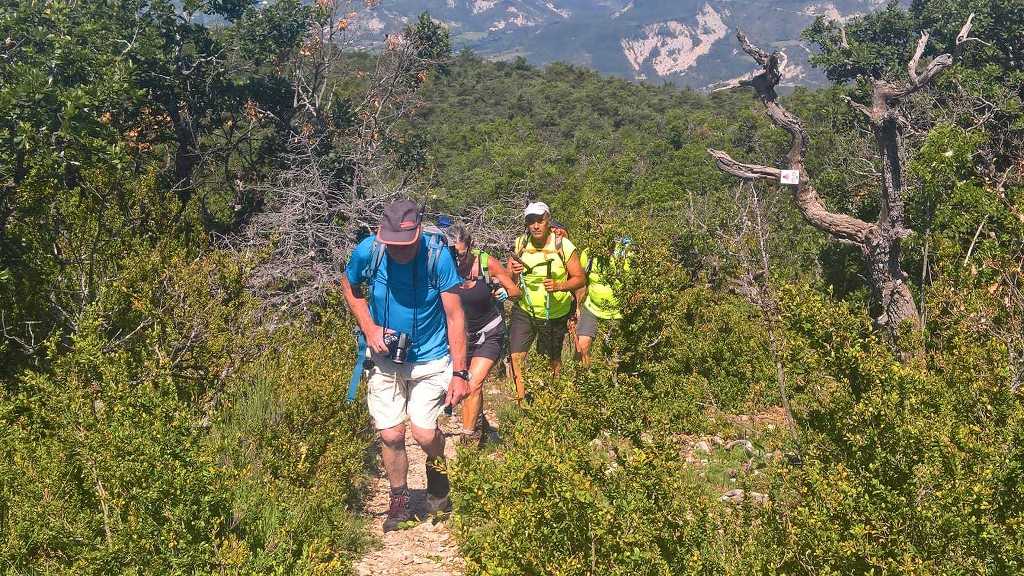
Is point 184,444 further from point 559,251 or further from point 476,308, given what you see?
point 559,251

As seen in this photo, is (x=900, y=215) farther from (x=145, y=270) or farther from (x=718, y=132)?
(x=718, y=132)

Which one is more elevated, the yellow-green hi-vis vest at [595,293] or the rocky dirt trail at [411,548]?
the yellow-green hi-vis vest at [595,293]

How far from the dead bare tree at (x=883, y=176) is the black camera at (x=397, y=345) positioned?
4.29m

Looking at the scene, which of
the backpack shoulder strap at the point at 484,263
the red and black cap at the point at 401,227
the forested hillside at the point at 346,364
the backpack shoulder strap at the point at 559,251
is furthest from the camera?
the backpack shoulder strap at the point at 559,251

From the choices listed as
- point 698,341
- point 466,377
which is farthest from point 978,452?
point 698,341

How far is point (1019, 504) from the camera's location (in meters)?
2.37

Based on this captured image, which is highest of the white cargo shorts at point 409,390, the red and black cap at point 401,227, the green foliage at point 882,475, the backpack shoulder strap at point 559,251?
the red and black cap at point 401,227

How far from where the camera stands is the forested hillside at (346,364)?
8.21 feet

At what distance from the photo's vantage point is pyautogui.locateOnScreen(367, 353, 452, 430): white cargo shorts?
380 centimetres

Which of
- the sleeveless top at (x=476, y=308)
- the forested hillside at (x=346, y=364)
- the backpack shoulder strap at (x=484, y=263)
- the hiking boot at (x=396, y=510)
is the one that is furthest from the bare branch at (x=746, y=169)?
the hiking boot at (x=396, y=510)

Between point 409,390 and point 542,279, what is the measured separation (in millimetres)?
1594

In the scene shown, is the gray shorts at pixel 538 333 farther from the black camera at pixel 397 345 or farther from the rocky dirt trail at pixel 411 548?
the black camera at pixel 397 345

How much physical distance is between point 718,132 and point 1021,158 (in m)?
17.1

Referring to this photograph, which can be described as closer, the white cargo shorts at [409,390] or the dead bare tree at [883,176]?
the white cargo shorts at [409,390]
